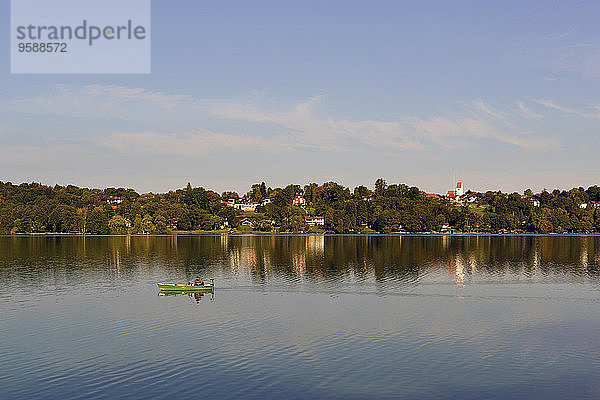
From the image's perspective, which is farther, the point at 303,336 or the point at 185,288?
the point at 185,288

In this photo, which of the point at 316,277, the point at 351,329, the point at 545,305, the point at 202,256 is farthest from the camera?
Result: the point at 202,256

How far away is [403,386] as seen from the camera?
39656 mm

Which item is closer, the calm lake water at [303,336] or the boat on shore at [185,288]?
the calm lake water at [303,336]

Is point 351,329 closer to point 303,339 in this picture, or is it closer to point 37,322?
point 303,339

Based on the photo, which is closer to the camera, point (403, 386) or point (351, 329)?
point (403, 386)

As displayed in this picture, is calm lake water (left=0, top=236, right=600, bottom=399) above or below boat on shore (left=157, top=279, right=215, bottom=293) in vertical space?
below

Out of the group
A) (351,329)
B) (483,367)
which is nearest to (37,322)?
(351,329)

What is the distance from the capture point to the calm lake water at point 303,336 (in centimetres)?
3966

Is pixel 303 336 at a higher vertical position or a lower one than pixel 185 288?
lower

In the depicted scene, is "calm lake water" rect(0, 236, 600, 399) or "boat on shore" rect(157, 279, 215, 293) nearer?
"calm lake water" rect(0, 236, 600, 399)

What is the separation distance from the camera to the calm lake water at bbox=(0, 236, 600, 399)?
3966cm

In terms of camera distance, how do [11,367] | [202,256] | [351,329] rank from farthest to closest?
1. [202,256]
2. [351,329]
3. [11,367]

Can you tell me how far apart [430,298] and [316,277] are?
90.4ft

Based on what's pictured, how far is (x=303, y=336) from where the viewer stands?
54406 mm
